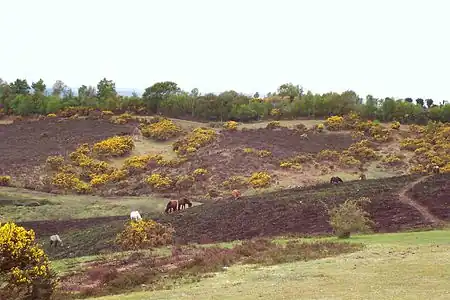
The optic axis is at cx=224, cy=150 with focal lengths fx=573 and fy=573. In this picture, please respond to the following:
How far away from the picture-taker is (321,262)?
900 inches

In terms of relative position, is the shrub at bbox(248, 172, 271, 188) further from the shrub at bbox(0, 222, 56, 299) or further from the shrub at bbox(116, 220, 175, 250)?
the shrub at bbox(0, 222, 56, 299)

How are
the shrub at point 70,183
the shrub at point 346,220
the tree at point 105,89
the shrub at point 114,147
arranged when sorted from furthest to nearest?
the tree at point 105,89, the shrub at point 114,147, the shrub at point 70,183, the shrub at point 346,220

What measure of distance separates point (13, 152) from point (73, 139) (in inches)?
337

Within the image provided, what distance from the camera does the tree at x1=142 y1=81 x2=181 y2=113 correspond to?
102 m

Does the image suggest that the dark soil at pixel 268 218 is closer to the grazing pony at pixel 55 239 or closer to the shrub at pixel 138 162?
the grazing pony at pixel 55 239

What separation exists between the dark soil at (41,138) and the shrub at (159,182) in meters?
15.8

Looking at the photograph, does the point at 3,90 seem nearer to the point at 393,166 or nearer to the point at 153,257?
the point at 393,166

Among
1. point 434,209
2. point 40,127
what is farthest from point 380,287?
point 40,127

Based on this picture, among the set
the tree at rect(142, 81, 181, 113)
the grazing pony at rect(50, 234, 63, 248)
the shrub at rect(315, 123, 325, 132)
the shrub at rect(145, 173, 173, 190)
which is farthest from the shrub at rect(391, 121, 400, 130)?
the grazing pony at rect(50, 234, 63, 248)

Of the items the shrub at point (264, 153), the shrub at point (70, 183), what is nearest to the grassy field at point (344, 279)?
the shrub at point (70, 183)

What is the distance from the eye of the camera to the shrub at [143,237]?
3238 cm

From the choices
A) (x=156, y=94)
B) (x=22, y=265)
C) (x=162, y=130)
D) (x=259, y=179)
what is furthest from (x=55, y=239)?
(x=156, y=94)

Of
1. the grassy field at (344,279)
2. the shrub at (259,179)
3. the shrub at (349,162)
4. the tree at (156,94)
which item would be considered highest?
the tree at (156,94)

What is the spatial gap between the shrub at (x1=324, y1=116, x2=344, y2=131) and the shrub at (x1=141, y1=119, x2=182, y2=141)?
22.2 m
